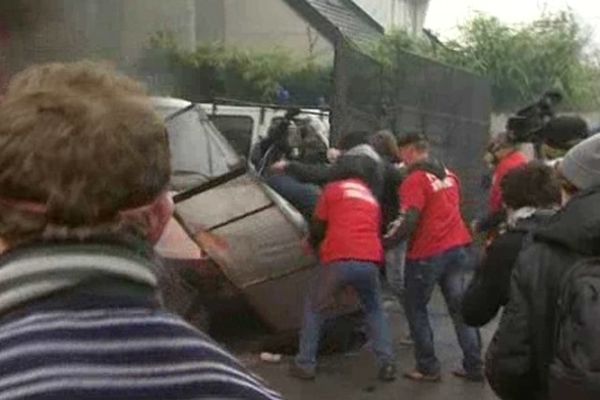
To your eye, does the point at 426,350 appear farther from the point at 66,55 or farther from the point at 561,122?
the point at 561,122

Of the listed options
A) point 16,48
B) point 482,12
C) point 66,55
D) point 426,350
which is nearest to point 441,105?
point 426,350

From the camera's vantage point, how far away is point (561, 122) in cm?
587

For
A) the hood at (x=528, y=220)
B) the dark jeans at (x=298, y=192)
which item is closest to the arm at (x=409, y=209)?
the dark jeans at (x=298, y=192)

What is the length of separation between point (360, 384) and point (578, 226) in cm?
606

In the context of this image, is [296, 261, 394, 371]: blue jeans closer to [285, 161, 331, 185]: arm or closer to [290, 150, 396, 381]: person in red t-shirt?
[290, 150, 396, 381]: person in red t-shirt

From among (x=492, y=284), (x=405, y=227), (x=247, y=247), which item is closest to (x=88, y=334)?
(x=492, y=284)

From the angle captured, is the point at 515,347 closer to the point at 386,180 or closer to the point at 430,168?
the point at 430,168

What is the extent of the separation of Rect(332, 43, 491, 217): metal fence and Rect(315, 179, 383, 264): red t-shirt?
Result: 2467 mm

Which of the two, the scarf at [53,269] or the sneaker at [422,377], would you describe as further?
the sneaker at [422,377]

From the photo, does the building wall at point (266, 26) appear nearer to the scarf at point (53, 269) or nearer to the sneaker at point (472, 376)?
the sneaker at point (472, 376)

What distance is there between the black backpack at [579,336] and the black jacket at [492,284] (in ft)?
4.10

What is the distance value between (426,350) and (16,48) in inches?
150

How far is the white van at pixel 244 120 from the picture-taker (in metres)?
14.6

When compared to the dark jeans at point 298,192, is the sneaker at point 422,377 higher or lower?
lower
